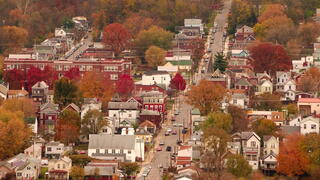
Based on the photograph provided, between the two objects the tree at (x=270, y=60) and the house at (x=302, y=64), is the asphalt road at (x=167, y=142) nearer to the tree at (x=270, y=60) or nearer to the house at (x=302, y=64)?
the tree at (x=270, y=60)

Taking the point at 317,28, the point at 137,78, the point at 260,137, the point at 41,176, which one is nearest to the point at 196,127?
the point at 260,137

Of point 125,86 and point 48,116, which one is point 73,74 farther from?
point 48,116

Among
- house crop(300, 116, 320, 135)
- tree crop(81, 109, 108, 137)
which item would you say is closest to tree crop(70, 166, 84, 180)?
tree crop(81, 109, 108, 137)

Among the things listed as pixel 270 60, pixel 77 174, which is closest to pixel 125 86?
pixel 270 60

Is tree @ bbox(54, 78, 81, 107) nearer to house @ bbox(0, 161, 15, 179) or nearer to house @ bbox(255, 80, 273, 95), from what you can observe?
house @ bbox(0, 161, 15, 179)

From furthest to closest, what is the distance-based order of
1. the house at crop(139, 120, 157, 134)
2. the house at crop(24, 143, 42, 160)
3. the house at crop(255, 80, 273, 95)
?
the house at crop(255, 80, 273, 95) → the house at crop(139, 120, 157, 134) → the house at crop(24, 143, 42, 160)

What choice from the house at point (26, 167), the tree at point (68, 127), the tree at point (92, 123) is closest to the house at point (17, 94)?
the tree at point (68, 127)

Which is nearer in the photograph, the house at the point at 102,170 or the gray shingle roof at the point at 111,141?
the house at the point at 102,170
